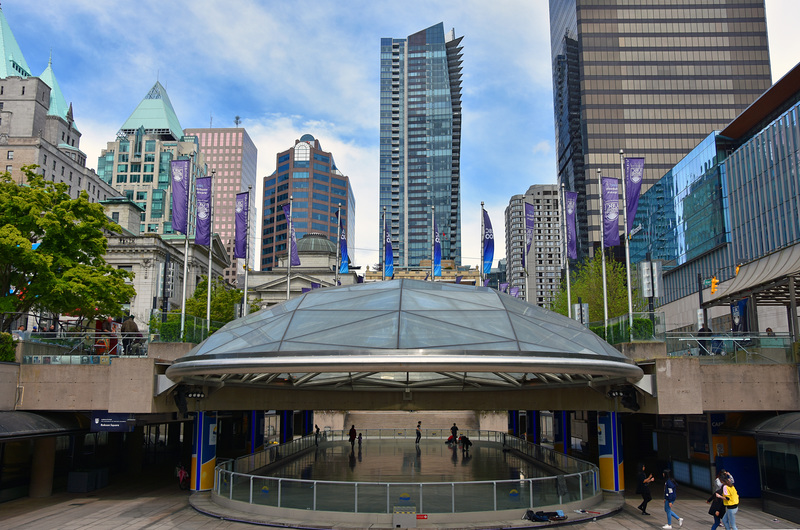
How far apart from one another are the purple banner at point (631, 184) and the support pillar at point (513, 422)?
2636cm

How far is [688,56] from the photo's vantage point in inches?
4390

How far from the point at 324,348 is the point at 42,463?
1453 centimetres

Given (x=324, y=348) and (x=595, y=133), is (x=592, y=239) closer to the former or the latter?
(x=595, y=133)

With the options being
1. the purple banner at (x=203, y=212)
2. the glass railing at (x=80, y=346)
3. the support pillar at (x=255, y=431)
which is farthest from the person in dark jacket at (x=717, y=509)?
the support pillar at (x=255, y=431)

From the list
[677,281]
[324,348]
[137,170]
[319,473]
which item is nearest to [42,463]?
[319,473]

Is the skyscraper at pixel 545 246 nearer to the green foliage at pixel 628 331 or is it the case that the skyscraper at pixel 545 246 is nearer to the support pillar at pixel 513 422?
the support pillar at pixel 513 422

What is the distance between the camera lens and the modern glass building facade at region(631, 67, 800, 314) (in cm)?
5606

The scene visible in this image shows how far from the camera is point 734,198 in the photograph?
2598 inches

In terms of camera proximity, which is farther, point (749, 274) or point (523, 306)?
point (749, 274)

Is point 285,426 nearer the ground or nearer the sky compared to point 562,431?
nearer the ground

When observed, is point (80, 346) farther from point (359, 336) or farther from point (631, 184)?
point (631, 184)

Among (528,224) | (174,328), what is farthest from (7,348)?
(528,224)

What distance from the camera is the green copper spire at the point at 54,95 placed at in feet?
451

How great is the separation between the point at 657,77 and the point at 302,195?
103m
